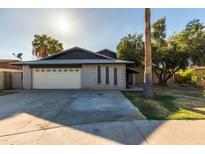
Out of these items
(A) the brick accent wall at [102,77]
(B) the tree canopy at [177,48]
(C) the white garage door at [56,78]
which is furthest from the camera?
(C) the white garage door at [56,78]

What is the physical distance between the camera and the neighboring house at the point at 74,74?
51.4ft

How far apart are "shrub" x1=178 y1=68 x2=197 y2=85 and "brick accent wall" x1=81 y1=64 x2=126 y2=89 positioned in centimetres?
1123

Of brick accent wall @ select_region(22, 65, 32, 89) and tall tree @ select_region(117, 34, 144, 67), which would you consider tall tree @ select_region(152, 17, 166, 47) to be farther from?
brick accent wall @ select_region(22, 65, 32, 89)

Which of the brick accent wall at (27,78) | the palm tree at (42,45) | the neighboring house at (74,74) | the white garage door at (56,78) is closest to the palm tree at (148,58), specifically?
the neighboring house at (74,74)

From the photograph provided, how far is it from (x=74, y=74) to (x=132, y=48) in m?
7.55

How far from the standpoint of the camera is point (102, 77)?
15.7 metres

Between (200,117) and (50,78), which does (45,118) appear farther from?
(50,78)

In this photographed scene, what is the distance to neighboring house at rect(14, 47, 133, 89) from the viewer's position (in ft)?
51.4

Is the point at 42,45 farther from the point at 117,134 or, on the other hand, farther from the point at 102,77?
the point at 117,134

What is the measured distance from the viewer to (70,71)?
631 inches

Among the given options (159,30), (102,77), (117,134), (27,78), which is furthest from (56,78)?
(159,30)

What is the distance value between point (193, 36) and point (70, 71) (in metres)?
12.5

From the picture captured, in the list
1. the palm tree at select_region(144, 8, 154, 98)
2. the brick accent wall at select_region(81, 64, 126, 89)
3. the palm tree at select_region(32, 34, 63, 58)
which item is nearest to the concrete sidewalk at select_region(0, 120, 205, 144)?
the palm tree at select_region(144, 8, 154, 98)

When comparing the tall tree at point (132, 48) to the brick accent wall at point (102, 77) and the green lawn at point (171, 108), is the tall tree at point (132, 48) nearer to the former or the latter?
the brick accent wall at point (102, 77)
